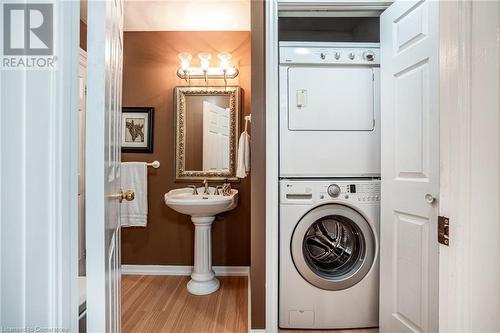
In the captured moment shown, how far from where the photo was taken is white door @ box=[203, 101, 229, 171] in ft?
8.68

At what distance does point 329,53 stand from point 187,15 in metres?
1.43

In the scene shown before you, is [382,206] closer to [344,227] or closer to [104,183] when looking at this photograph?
[344,227]

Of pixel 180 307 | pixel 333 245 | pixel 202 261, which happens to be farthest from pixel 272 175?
pixel 180 307

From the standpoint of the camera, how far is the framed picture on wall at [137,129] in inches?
106

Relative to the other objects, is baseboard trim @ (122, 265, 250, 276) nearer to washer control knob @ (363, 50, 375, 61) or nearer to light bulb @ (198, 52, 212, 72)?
light bulb @ (198, 52, 212, 72)

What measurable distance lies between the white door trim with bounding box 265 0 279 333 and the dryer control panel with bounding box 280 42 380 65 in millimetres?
164

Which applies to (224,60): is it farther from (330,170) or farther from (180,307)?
(180,307)

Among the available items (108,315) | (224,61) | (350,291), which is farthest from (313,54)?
(108,315)

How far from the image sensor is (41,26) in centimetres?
66

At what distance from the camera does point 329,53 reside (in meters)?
1.80

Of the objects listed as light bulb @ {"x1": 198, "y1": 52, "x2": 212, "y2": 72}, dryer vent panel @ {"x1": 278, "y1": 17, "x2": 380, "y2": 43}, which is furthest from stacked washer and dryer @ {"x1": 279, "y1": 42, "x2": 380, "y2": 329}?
light bulb @ {"x1": 198, "y1": 52, "x2": 212, "y2": 72}

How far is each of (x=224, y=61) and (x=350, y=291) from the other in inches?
86.9

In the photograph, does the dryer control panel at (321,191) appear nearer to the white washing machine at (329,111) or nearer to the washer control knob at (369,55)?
the white washing machine at (329,111)

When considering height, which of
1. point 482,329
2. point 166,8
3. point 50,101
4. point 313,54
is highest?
point 166,8
